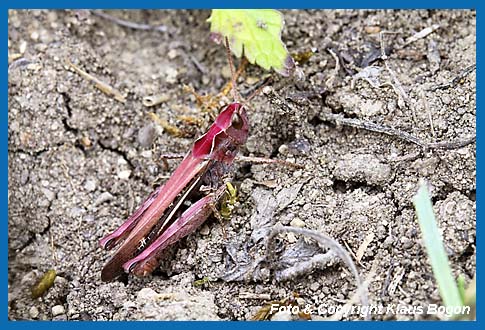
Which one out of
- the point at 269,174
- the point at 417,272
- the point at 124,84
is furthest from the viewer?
the point at 124,84

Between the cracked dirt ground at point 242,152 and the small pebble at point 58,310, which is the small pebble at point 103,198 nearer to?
the cracked dirt ground at point 242,152

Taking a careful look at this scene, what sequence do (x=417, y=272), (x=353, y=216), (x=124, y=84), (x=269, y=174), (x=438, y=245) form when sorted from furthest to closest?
1. (x=124, y=84)
2. (x=269, y=174)
3. (x=353, y=216)
4. (x=417, y=272)
5. (x=438, y=245)

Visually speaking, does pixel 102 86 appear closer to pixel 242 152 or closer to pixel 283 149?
pixel 242 152

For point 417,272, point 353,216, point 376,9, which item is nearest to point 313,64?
point 376,9

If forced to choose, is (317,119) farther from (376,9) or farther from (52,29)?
(52,29)

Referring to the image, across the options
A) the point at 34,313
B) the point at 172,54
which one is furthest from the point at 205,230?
the point at 172,54

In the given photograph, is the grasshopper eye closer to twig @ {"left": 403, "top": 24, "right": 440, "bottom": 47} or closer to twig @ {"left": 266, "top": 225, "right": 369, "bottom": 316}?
twig @ {"left": 266, "top": 225, "right": 369, "bottom": 316}

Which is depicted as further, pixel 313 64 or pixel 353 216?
pixel 313 64

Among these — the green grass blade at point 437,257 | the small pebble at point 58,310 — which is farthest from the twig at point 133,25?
the green grass blade at point 437,257
